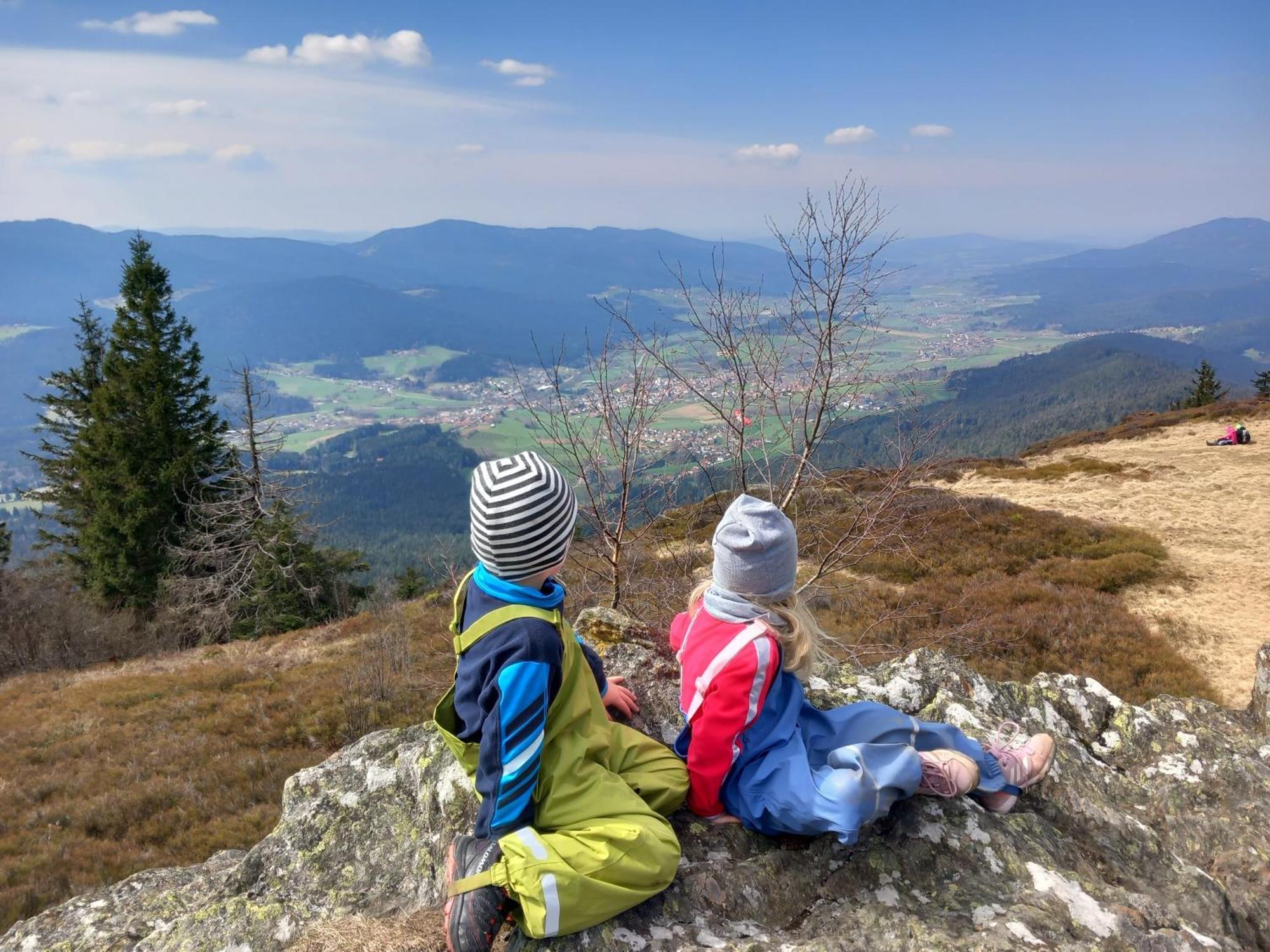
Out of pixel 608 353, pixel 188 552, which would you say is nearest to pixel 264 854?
pixel 608 353

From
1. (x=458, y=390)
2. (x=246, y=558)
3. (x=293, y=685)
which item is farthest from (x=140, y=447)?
(x=458, y=390)

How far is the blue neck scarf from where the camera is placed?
2.38 m

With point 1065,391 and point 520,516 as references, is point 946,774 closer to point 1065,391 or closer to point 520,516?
point 520,516

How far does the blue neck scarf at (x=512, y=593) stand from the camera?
238cm

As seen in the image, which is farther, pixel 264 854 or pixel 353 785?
pixel 353 785

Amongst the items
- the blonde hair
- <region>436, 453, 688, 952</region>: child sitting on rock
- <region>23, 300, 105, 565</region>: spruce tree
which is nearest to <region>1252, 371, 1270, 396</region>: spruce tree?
the blonde hair

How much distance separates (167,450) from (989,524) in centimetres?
2396

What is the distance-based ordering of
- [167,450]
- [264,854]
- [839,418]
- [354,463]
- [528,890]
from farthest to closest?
[354,463] < [167,450] < [839,418] < [264,854] < [528,890]

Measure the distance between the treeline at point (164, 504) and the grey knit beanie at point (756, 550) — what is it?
746 inches

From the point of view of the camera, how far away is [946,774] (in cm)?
267

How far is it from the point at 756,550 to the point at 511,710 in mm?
1136

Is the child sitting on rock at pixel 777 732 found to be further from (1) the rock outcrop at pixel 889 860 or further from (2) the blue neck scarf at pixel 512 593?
(2) the blue neck scarf at pixel 512 593

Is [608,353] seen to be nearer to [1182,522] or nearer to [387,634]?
[387,634]

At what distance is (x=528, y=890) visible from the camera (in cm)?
210
